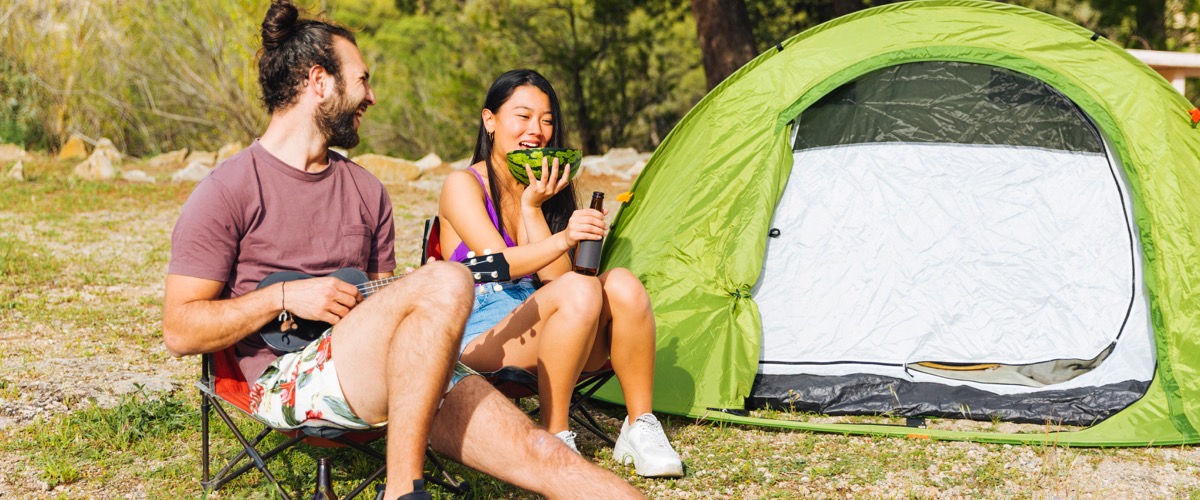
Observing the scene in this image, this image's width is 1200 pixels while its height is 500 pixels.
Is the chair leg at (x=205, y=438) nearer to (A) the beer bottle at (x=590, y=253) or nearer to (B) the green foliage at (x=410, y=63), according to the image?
(A) the beer bottle at (x=590, y=253)

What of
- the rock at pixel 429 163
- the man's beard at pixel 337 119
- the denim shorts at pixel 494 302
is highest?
the man's beard at pixel 337 119

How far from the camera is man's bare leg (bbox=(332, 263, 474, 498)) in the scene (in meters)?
2.20

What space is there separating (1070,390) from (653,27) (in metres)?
10.4

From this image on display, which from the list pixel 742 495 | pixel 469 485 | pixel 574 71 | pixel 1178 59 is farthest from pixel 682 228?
pixel 574 71

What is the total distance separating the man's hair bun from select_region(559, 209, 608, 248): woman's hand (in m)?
0.91

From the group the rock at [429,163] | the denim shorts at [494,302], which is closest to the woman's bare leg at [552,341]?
the denim shorts at [494,302]

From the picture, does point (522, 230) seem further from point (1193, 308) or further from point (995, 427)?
point (1193, 308)

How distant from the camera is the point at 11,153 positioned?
37.2 feet

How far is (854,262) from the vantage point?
3.84m

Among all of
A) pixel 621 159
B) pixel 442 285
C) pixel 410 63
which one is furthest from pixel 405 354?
pixel 410 63

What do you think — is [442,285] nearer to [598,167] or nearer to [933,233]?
[933,233]

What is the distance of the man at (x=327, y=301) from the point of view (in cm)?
224

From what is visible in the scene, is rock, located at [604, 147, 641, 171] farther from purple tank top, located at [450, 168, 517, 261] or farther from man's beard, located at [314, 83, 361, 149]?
man's beard, located at [314, 83, 361, 149]

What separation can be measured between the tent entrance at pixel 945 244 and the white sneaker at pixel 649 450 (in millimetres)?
822
